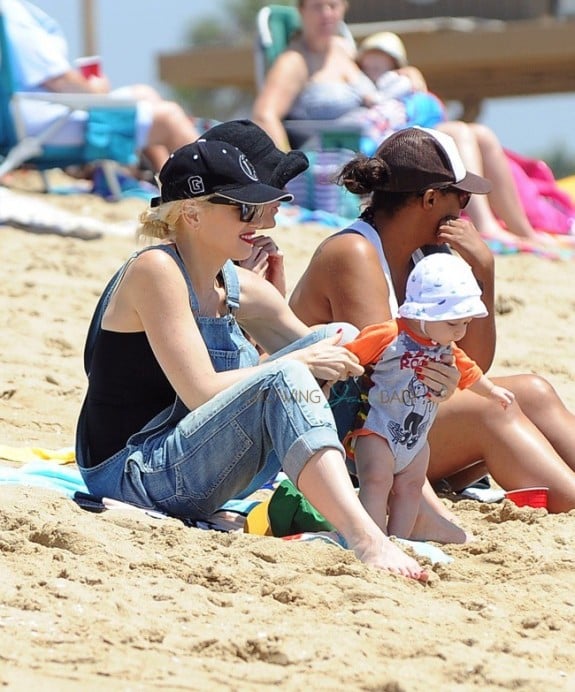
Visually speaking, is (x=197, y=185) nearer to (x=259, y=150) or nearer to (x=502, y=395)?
(x=259, y=150)

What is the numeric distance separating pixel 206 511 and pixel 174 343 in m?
0.47

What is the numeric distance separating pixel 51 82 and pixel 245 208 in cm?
521

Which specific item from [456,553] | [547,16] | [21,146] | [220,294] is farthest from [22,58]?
[547,16]

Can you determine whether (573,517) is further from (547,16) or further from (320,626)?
(547,16)

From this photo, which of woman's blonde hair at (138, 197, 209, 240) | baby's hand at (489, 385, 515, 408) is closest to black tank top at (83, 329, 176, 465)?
woman's blonde hair at (138, 197, 209, 240)

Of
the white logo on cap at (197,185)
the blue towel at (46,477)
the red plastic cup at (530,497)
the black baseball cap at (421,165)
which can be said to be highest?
the white logo on cap at (197,185)

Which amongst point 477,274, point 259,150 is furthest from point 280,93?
point 259,150

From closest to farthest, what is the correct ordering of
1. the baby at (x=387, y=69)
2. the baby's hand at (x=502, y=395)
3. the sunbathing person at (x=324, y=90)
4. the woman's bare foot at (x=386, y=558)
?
the woman's bare foot at (x=386, y=558) < the baby's hand at (x=502, y=395) < the sunbathing person at (x=324, y=90) < the baby at (x=387, y=69)

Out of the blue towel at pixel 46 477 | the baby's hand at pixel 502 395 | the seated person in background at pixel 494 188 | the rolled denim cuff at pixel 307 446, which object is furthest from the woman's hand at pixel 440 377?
the seated person in background at pixel 494 188

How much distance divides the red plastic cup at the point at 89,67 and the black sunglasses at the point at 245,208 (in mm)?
6016

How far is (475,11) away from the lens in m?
14.0

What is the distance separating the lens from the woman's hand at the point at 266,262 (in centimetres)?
396

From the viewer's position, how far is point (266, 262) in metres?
3.99

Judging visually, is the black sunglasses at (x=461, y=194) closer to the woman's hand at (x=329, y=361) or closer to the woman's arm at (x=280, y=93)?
the woman's hand at (x=329, y=361)
